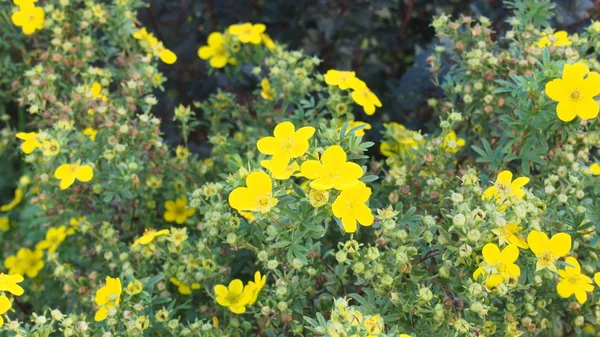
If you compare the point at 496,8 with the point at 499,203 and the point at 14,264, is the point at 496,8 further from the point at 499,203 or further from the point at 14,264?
the point at 14,264

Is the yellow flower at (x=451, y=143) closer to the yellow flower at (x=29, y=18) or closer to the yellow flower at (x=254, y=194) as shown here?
the yellow flower at (x=254, y=194)

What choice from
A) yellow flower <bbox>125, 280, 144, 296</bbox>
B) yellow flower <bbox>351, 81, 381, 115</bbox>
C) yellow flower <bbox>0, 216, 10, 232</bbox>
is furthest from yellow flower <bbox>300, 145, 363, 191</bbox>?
yellow flower <bbox>0, 216, 10, 232</bbox>

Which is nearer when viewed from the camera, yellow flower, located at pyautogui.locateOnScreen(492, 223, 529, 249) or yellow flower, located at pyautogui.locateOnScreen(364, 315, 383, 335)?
yellow flower, located at pyautogui.locateOnScreen(364, 315, 383, 335)

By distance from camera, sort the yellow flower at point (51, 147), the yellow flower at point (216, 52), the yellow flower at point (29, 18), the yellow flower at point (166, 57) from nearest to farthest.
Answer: the yellow flower at point (51, 147) → the yellow flower at point (29, 18) → the yellow flower at point (166, 57) → the yellow flower at point (216, 52)

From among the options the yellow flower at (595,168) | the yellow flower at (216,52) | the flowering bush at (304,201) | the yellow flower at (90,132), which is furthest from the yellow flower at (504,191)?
the yellow flower at (216,52)

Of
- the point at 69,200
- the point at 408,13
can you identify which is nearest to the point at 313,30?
the point at 408,13

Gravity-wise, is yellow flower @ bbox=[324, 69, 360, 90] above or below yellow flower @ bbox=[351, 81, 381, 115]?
above

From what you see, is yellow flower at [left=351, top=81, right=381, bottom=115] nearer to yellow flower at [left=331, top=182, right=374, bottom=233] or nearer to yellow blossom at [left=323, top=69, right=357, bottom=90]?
yellow blossom at [left=323, top=69, right=357, bottom=90]
